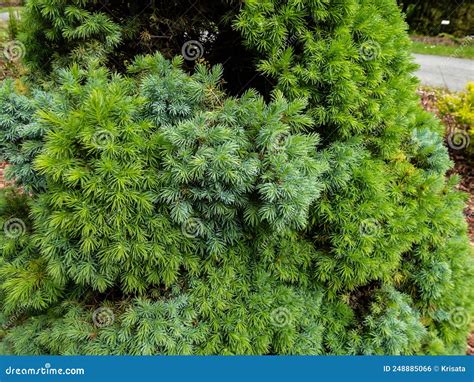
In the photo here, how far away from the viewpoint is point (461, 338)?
262cm

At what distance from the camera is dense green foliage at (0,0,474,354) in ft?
5.84

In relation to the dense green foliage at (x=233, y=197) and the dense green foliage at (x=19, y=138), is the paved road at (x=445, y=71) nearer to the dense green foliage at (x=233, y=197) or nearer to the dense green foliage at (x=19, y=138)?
the dense green foliage at (x=233, y=197)

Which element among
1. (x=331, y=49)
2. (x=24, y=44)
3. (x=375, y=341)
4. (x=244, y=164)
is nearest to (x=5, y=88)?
(x=24, y=44)

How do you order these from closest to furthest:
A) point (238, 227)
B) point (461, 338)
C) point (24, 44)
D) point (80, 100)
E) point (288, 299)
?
A: point (80, 100) → point (238, 227) → point (288, 299) → point (24, 44) → point (461, 338)

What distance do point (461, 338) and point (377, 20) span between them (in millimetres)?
1944

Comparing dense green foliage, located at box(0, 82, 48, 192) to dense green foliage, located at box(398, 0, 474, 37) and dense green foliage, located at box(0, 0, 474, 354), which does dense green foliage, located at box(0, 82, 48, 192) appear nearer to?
dense green foliage, located at box(0, 0, 474, 354)

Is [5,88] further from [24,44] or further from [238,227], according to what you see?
[238,227]

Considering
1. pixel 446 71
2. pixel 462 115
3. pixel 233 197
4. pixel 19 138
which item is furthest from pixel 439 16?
pixel 19 138

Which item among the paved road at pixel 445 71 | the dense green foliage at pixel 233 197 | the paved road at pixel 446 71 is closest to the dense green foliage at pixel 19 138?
the dense green foliage at pixel 233 197

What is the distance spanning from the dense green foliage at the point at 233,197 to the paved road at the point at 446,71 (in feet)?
24.1

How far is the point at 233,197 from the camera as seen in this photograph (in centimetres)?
182

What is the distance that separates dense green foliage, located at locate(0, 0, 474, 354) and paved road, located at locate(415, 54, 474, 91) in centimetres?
734

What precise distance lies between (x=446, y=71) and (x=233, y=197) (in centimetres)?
1044

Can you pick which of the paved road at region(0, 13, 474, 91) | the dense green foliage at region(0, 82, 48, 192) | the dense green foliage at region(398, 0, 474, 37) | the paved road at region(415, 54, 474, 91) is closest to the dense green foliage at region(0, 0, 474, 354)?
the dense green foliage at region(0, 82, 48, 192)
